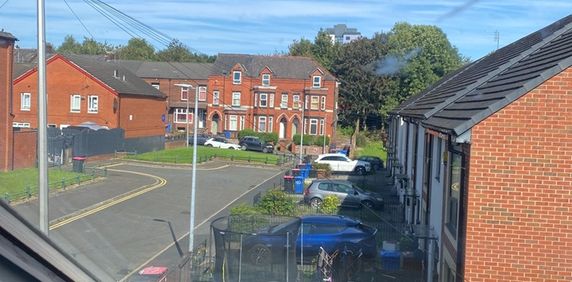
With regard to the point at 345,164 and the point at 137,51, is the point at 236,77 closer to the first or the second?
the point at 345,164

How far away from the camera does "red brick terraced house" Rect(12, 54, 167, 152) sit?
135 feet

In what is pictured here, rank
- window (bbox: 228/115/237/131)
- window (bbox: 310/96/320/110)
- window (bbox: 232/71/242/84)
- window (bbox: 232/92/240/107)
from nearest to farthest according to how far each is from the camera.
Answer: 1. window (bbox: 310/96/320/110)
2. window (bbox: 232/71/242/84)
3. window (bbox: 232/92/240/107)
4. window (bbox: 228/115/237/131)

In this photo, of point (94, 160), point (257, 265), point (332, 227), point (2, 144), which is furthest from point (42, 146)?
point (94, 160)

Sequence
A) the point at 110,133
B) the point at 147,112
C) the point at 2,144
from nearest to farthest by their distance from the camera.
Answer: the point at 2,144, the point at 110,133, the point at 147,112

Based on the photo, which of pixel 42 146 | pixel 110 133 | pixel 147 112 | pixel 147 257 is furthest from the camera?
pixel 147 112

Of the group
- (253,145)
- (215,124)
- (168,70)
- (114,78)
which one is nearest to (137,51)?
(168,70)

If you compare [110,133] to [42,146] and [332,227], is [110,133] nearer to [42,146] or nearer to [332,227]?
[332,227]

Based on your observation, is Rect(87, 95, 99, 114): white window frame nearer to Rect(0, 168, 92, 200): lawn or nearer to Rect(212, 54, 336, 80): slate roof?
Rect(0, 168, 92, 200): lawn

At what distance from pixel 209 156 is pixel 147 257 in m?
28.9

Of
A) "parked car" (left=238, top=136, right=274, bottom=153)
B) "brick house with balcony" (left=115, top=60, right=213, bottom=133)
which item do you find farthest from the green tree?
"parked car" (left=238, top=136, right=274, bottom=153)

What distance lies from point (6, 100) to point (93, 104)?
54.9 feet

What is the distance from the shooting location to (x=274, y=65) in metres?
59.1

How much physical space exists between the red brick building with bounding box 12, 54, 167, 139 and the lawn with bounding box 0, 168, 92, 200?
1054 centimetres

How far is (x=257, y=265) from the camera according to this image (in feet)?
37.9
